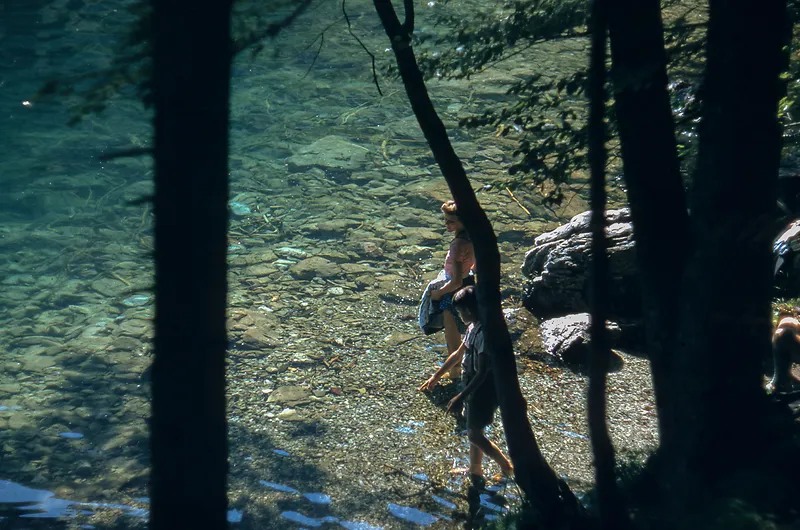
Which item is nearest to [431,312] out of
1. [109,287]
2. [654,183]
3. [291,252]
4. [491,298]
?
[491,298]

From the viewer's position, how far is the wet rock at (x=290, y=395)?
22.2 feet

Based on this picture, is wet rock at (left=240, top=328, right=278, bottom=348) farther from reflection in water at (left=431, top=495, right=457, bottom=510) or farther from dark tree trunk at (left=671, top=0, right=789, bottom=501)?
dark tree trunk at (left=671, top=0, right=789, bottom=501)

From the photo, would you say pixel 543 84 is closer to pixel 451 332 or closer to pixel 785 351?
pixel 451 332

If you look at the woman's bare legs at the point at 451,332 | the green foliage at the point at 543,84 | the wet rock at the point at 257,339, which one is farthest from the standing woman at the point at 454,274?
the wet rock at the point at 257,339

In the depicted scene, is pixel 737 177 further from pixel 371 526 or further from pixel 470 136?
pixel 470 136

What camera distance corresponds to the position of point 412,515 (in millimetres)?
5012

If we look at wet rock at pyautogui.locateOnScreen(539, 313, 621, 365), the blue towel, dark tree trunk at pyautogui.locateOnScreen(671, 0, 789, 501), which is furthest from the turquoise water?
dark tree trunk at pyautogui.locateOnScreen(671, 0, 789, 501)

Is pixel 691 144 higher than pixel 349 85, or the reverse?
pixel 349 85

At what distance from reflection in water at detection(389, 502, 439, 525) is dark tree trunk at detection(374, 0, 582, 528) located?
39.5 inches

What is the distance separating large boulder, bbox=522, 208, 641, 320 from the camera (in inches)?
291

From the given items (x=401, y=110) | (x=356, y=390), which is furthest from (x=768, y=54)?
(x=401, y=110)

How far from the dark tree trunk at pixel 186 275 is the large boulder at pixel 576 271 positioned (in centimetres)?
495

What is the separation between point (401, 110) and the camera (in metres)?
14.9

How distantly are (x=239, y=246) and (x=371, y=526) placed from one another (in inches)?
243
